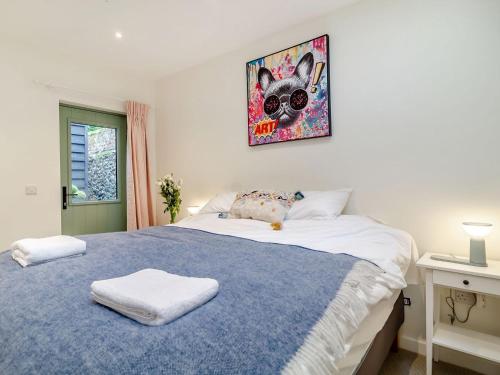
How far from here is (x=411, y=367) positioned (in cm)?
176

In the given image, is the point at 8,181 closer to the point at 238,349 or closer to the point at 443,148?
the point at 238,349

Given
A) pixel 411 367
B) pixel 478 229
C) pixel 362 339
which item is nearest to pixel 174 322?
pixel 362 339

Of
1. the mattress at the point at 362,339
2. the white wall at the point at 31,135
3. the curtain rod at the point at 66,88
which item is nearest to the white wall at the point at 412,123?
the mattress at the point at 362,339

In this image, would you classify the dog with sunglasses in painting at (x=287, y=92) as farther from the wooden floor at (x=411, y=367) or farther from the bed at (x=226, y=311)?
the wooden floor at (x=411, y=367)

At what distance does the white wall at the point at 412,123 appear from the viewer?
1.71 metres

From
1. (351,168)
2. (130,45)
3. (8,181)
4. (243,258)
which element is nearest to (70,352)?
(243,258)

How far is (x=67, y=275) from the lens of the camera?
3.70 ft

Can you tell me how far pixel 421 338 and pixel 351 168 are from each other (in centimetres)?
130

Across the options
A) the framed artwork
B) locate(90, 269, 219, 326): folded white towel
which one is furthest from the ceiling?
locate(90, 269, 219, 326): folded white towel

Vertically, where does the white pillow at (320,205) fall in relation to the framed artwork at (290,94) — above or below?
below

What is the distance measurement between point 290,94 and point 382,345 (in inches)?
79.1

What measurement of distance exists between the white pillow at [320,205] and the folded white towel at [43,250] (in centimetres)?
144

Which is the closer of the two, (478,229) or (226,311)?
(226,311)

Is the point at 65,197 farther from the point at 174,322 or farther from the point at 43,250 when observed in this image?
the point at 174,322
